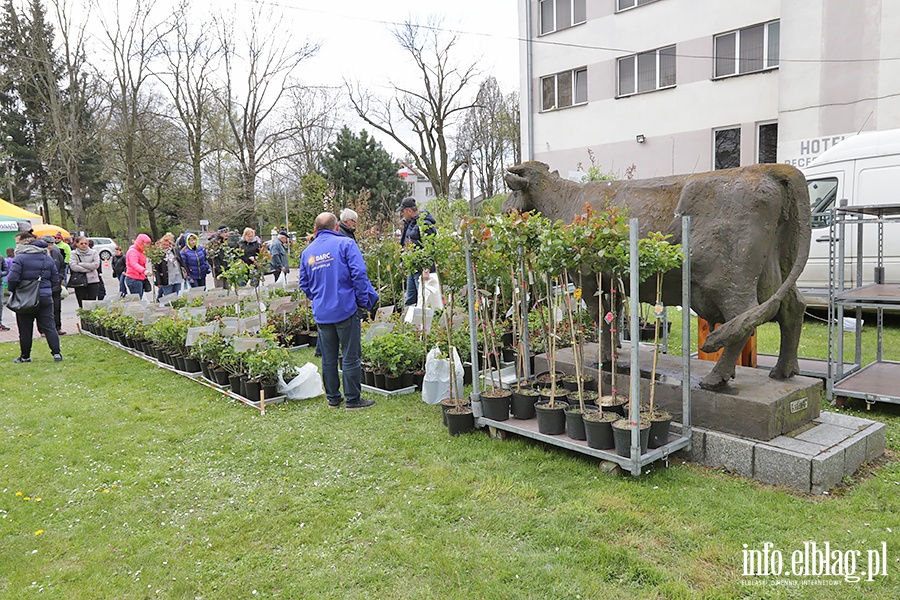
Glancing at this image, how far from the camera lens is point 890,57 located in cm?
1075

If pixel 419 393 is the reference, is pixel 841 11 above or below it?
above

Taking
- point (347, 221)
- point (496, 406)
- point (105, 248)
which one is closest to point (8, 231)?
point (347, 221)

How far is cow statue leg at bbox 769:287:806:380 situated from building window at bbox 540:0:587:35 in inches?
616

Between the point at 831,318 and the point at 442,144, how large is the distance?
1135 inches

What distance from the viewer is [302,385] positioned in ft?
21.2

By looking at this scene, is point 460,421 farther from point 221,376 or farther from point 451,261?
point 221,376

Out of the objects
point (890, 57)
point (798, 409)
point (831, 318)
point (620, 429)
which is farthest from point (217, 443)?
point (890, 57)

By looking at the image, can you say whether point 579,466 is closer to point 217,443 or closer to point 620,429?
point 620,429

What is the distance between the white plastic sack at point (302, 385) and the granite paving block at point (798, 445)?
4.50 metres

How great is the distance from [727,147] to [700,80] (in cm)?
195

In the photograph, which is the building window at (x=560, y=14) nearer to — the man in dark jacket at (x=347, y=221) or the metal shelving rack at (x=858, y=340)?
the man in dark jacket at (x=347, y=221)

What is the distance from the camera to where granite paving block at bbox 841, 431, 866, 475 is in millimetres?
3908

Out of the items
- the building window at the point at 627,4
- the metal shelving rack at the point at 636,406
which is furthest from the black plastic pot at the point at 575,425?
the building window at the point at 627,4

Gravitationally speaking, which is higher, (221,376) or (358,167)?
(358,167)
